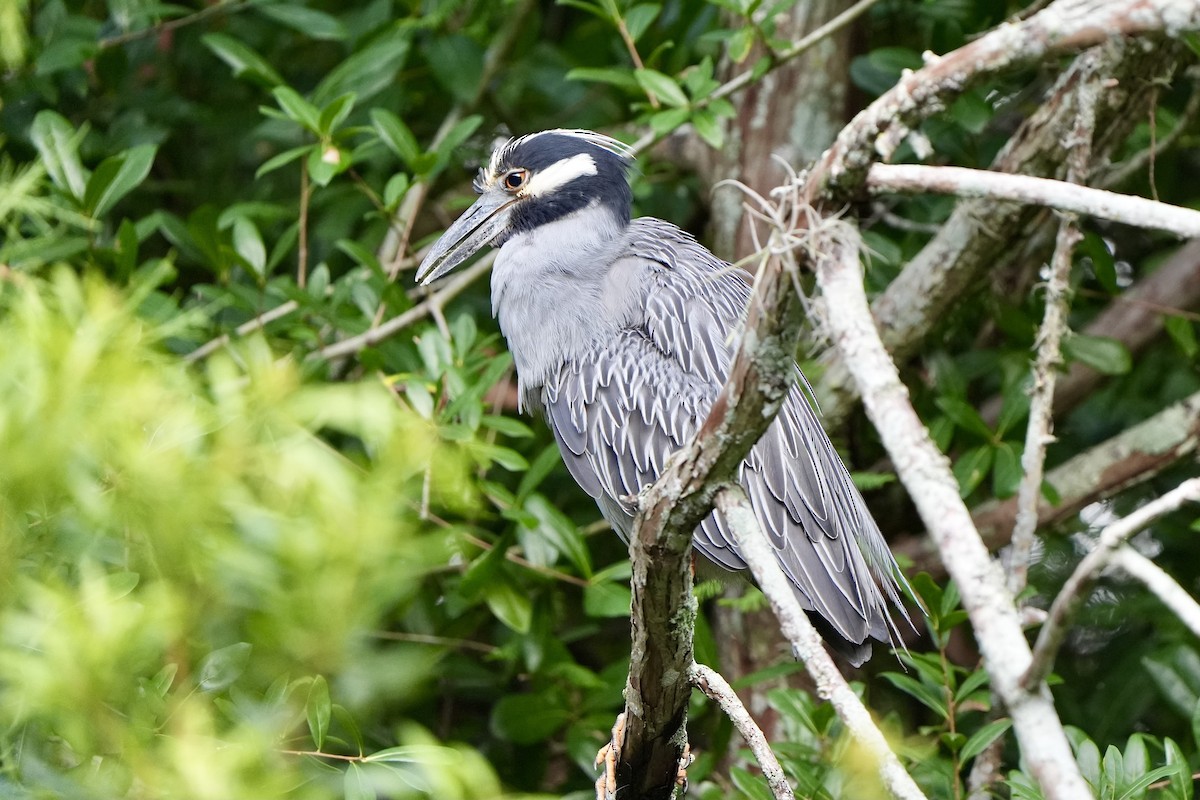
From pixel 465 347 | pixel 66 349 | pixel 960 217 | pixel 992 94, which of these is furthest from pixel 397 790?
pixel 992 94

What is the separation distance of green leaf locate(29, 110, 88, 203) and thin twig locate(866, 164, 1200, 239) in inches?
93.6

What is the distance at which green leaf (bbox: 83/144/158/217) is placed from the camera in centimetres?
307

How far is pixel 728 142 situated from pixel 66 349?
3022mm

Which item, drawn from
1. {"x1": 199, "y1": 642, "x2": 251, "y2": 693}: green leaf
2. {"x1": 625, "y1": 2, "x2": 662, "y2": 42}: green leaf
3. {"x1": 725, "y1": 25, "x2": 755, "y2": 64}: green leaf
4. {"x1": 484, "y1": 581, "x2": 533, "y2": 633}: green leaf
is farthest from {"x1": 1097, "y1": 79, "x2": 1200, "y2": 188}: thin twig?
{"x1": 199, "y1": 642, "x2": 251, "y2": 693}: green leaf

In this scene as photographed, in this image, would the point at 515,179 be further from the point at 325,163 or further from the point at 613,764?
the point at 613,764

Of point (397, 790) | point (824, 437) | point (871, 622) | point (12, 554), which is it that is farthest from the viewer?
point (824, 437)

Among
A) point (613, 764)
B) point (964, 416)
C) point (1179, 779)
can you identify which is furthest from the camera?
point (964, 416)

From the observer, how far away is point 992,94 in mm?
3916

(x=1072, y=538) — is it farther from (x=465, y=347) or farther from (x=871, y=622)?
(x=465, y=347)

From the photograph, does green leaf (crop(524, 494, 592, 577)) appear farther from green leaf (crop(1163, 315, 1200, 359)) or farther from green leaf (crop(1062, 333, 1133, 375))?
green leaf (crop(1163, 315, 1200, 359))

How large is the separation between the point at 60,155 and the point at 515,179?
45.4 inches

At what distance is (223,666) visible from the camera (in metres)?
1.24

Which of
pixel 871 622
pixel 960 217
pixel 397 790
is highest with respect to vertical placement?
pixel 960 217

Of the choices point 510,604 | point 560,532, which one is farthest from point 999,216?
point 510,604
